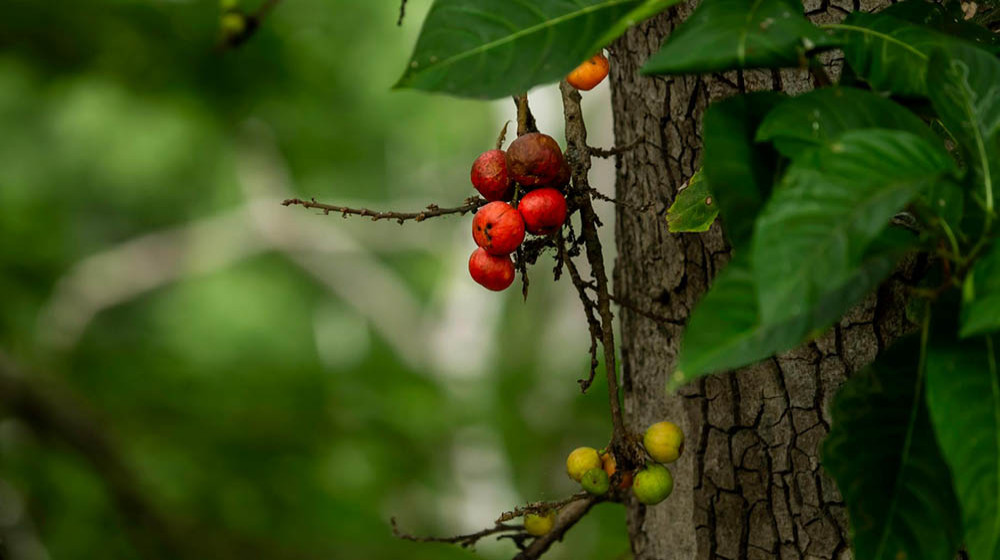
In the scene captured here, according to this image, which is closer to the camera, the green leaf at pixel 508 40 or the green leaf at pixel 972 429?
the green leaf at pixel 972 429

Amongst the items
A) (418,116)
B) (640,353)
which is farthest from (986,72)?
(418,116)

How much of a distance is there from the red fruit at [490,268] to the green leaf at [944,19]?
45 centimetres

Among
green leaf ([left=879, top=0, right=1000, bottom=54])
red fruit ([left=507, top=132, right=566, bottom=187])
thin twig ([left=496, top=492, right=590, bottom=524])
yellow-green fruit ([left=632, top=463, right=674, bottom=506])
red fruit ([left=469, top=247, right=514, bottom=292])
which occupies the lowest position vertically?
yellow-green fruit ([left=632, top=463, right=674, bottom=506])

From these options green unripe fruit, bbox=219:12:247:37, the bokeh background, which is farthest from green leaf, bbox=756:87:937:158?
the bokeh background

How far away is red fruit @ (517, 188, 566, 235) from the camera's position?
854mm

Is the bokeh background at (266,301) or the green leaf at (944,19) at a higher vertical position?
the bokeh background at (266,301)

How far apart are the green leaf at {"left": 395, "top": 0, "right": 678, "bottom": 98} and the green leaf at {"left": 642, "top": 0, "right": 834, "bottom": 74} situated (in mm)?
51

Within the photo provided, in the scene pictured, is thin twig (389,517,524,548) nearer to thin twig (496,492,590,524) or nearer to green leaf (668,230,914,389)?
thin twig (496,492,590,524)

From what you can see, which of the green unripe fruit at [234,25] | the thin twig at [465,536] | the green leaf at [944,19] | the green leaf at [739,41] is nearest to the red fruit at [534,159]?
the green leaf at [739,41]

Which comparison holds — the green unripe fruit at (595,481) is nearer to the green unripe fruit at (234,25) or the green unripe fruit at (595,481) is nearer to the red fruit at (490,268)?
the red fruit at (490,268)

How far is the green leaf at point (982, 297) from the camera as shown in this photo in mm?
509

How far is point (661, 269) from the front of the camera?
1156 millimetres

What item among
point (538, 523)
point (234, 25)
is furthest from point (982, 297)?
point (234, 25)

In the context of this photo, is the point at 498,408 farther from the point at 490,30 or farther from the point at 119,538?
the point at 490,30
